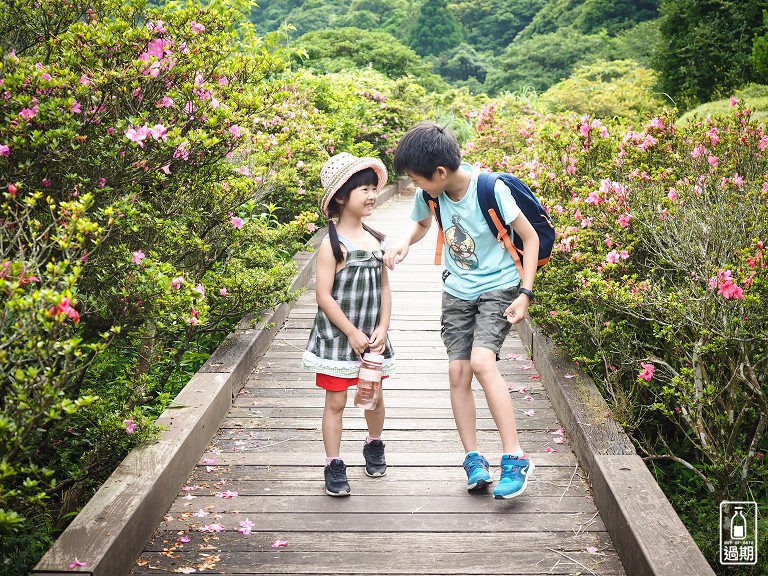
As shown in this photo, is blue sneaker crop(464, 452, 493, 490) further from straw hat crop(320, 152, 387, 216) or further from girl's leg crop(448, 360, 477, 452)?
straw hat crop(320, 152, 387, 216)

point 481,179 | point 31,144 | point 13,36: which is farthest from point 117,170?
point 481,179

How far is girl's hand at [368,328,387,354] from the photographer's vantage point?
359 centimetres

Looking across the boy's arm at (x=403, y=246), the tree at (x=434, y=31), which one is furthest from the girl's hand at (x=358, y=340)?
the tree at (x=434, y=31)

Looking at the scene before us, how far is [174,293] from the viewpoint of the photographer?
11.8 feet

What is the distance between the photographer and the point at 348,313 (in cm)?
362

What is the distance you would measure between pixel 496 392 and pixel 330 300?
83 cm

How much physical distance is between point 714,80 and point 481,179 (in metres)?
14.4

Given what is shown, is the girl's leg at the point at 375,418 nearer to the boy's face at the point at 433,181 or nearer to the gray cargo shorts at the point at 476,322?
the gray cargo shorts at the point at 476,322

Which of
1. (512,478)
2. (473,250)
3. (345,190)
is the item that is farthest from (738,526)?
(345,190)

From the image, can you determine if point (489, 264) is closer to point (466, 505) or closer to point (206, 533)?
point (466, 505)

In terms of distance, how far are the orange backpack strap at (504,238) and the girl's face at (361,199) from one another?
0.52m

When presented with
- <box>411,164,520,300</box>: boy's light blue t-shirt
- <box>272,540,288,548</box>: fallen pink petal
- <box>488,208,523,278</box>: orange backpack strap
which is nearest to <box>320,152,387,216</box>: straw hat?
<box>411,164,520,300</box>: boy's light blue t-shirt

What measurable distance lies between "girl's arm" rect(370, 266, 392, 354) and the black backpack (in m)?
0.54

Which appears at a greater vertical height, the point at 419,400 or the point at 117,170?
the point at 117,170
